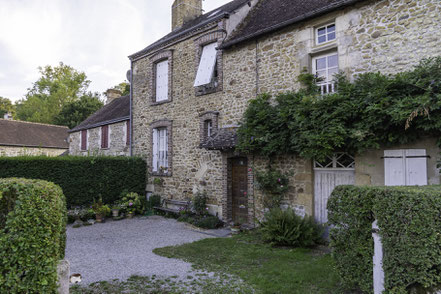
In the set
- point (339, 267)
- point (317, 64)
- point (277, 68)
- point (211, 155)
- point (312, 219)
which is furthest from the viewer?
point (211, 155)

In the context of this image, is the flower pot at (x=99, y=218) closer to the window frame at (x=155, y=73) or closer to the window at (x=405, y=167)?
the window frame at (x=155, y=73)

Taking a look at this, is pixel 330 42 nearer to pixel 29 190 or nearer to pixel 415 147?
pixel 415 147

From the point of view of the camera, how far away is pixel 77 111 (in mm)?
29688

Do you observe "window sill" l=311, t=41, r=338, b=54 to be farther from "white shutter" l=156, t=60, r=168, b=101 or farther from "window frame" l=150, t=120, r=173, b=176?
"white shutter" l=156, t=60, r=168, b=101

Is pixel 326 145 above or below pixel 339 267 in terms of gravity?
above

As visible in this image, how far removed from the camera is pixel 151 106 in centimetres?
1220

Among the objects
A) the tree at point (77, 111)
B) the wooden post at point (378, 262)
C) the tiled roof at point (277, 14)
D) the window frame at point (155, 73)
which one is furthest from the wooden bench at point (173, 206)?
the tree at point (77, 111)

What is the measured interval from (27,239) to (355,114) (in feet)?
18.8

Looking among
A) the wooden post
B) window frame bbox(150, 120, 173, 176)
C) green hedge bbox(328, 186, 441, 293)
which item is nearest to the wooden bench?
window frame bbox(150, 120, 173, 176)

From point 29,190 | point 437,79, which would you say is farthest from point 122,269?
point 437,79

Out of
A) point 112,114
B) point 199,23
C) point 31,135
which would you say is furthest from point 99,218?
point 31,135

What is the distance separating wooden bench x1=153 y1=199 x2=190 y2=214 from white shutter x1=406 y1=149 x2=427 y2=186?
22.0 ft

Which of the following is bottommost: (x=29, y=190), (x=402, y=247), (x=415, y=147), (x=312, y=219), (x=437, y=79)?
(x=312, y=219)

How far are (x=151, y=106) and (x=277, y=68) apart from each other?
6.03 meters
